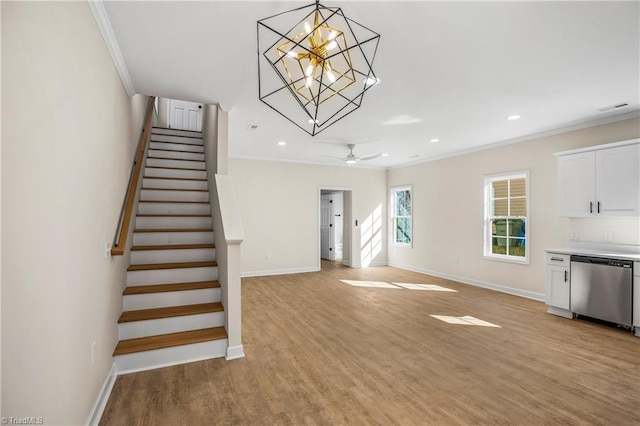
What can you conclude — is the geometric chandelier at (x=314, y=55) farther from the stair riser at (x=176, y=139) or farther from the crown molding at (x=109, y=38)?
the stair riser at (x=176, y=139)

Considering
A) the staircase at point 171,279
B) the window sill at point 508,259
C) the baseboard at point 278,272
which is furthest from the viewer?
the baseboard at point 278,272

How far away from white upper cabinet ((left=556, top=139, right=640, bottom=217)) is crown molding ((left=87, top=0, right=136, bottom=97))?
539 centimetres

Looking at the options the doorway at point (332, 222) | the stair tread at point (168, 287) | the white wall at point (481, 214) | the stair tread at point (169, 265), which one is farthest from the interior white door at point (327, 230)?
the stair tread at point (168, 287)

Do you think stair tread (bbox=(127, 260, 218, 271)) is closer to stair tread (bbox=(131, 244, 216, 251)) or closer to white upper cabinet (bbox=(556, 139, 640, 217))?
stair tread (bbox=(131, 244, 216, 251))

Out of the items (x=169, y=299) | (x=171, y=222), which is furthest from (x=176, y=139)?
(x=169, y=299)

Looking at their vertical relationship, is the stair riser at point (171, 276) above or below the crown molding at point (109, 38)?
below

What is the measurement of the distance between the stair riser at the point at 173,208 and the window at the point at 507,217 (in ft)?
16.2

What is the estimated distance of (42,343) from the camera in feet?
4.44

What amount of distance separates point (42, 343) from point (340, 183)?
692 cm

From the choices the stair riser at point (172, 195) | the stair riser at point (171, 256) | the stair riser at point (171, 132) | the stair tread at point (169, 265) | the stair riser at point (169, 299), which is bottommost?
the stair riser at point (169, 299)

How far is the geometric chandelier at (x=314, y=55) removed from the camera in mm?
1602

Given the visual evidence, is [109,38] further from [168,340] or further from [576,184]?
[576,184]

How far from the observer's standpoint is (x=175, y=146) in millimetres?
5543

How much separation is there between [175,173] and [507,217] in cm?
560
